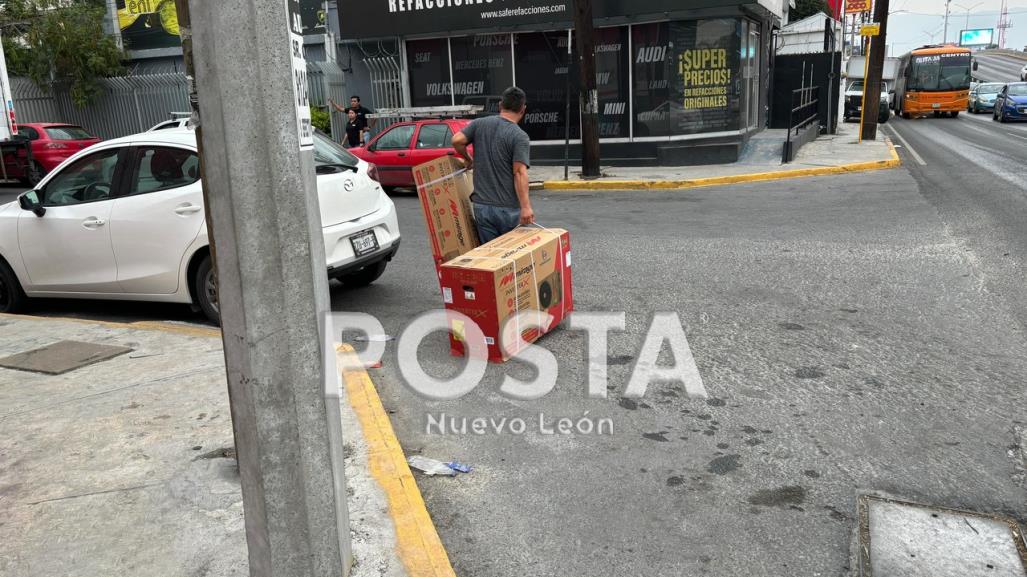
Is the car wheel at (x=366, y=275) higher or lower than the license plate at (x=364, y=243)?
lower

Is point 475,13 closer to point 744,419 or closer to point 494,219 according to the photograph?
point 494,219

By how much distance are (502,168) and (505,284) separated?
123cm

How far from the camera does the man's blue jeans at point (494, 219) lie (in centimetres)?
641

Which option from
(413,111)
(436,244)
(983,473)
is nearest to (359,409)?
(436,244)

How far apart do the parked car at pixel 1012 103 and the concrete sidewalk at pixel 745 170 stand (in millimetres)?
16534

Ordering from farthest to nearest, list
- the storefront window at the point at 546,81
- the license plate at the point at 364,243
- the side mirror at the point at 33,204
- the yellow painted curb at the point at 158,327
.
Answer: the storefront window at the point at 546,81 → the side mirror at the point at 33,204 → the license plate at the point at 364,243 → the yellow painted curb at the point at 158,327

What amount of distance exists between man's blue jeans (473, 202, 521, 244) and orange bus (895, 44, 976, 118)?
3678 centimetres

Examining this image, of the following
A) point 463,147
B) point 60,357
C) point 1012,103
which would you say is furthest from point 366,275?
point 1012,103

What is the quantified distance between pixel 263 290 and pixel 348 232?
4294 mm

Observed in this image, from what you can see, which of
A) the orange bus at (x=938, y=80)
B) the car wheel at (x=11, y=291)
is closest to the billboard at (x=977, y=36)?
the orange bus at (x=938, y=80)

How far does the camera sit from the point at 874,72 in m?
22.5

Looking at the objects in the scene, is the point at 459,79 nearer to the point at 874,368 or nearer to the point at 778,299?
the point at 778,299

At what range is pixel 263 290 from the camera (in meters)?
2.58

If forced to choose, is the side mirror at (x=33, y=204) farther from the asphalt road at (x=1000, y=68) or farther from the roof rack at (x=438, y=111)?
the asphalt road at (x=1000, y=68)
